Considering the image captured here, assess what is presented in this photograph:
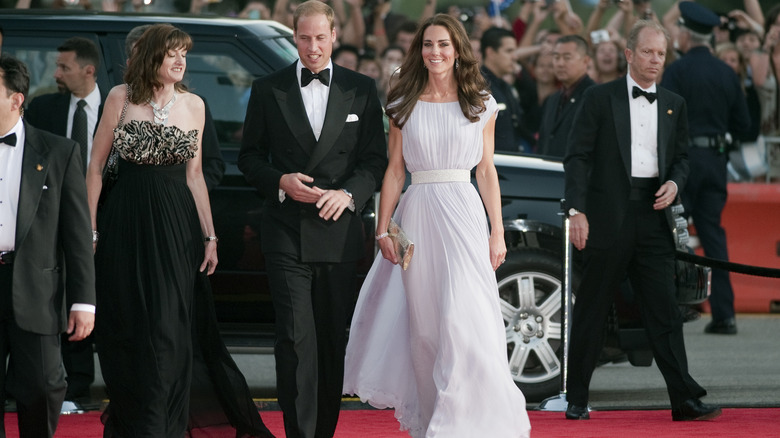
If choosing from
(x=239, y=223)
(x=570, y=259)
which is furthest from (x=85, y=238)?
(x=570, y=259)

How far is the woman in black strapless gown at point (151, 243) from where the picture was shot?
6.43 metres

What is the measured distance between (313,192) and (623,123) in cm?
202

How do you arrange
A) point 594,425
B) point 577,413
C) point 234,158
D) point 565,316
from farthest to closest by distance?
point 234,158, point 565,316, point 577,413, point 594,425

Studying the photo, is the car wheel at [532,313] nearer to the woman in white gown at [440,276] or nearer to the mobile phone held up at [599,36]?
the woman in white gown at [440,276]

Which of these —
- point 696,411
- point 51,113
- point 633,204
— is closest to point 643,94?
point 633,204

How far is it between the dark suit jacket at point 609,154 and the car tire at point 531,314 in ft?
3.17

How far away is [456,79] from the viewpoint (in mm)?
6703

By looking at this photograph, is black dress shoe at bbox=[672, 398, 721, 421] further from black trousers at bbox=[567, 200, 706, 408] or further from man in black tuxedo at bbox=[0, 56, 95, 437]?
man in black tuxedo at bbox=[0, 56, 95, 437]

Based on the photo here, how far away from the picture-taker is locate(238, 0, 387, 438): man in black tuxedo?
6582 millimetres

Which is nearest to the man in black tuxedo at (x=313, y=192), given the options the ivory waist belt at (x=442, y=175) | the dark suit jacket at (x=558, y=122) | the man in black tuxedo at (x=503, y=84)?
the ivory waist belt at (x=442, y=175)

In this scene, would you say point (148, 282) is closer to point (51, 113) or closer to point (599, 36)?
point (51, 113)

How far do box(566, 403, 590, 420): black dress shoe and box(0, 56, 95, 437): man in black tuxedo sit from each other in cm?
313

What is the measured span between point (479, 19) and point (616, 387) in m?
6.52

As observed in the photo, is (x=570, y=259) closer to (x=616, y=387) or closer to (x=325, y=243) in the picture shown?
(x=616, y=387)
